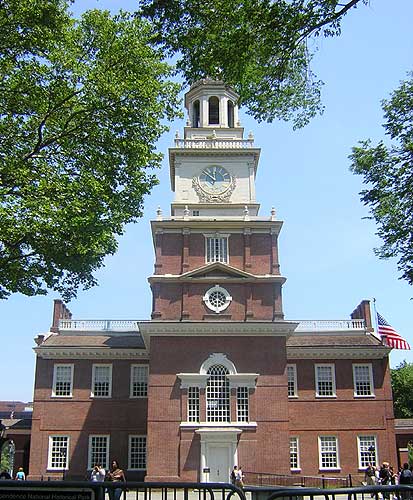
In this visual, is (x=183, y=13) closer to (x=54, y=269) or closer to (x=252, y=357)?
(x=54, y=269)

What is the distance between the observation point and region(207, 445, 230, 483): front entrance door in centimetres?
3150

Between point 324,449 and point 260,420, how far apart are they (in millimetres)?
8241

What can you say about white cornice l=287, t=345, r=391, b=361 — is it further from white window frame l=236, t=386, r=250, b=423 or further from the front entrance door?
the front entrance door

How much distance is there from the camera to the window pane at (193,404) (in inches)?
1262

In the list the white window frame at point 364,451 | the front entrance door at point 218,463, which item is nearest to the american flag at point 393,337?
the white window frame at point 364,451

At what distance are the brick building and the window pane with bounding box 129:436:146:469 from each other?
8cm

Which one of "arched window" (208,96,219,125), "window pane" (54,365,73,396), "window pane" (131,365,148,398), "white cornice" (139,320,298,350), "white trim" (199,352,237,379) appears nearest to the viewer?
"white trim" (199,352,237,379)

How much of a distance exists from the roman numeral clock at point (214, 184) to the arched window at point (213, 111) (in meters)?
3.89

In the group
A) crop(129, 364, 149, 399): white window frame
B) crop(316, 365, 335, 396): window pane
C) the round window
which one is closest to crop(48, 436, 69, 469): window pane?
crop(129, 364, 149, 399): white window frame

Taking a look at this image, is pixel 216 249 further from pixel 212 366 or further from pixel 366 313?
pixel 366 313

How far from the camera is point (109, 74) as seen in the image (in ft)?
54.1

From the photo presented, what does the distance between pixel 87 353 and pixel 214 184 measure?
1350cm

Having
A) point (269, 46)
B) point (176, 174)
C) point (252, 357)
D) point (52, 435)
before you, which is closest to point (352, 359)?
point (252, 357)

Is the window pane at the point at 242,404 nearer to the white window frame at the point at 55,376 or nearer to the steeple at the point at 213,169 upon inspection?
the steeple at the point at 213,169
